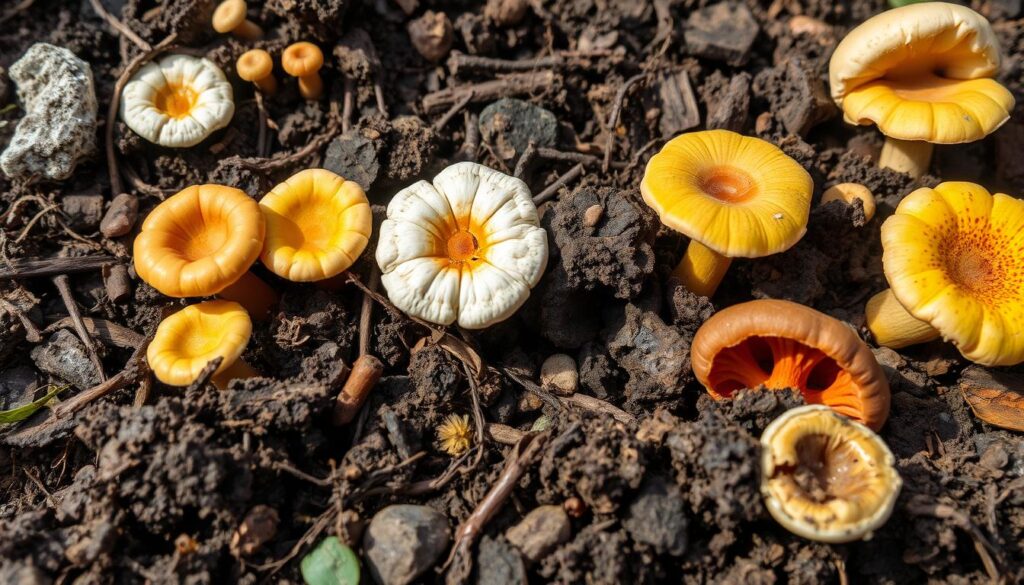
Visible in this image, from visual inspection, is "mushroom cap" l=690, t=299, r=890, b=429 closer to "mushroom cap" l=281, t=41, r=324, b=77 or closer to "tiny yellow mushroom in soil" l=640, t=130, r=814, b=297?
"tiny yellow mushroom in soil" l=640, t=130, r=814, b=297

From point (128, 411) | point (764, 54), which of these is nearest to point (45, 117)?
point (128, 411)

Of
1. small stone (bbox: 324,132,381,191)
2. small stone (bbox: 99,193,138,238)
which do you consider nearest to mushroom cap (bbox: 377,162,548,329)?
small stone (bbox: 324,132,381,191)

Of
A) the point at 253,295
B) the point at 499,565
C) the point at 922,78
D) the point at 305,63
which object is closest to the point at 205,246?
the point at 253,295

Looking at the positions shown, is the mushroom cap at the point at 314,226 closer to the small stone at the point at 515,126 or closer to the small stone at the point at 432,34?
the small stone at the point at 515,126

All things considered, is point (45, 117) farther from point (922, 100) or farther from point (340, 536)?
point (922, 100)

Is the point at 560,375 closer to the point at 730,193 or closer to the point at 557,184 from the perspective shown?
the point at 557,184

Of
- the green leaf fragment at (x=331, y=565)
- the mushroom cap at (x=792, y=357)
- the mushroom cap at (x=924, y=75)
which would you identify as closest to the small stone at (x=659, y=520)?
the mushroom cap at (x=792, y=357)

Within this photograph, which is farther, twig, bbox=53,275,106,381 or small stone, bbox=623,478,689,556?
twig, bbox=53,275,106,381
